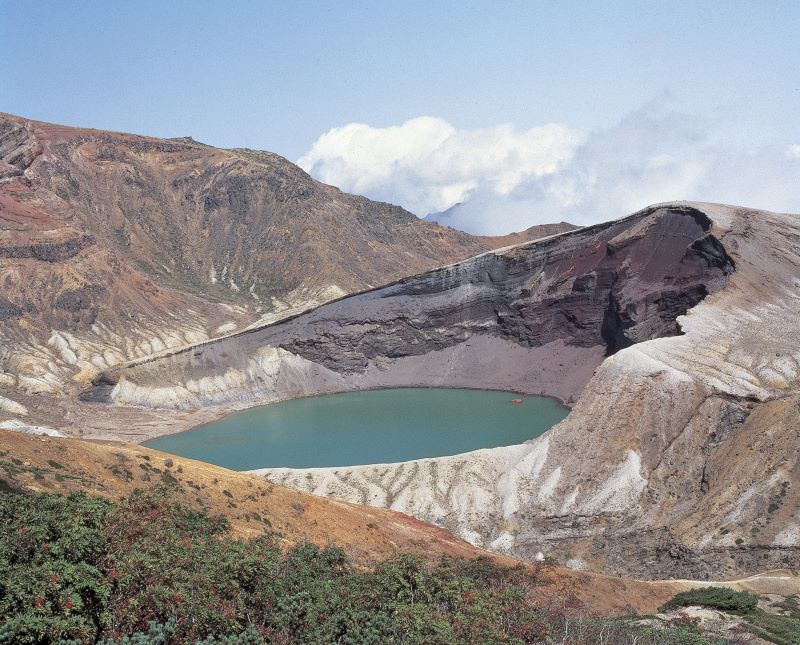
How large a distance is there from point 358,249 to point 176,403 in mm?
61186

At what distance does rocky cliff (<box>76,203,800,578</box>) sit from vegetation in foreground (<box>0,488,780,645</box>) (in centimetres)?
1675

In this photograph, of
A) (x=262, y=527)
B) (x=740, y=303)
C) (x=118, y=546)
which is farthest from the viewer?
(x=740, y=303)

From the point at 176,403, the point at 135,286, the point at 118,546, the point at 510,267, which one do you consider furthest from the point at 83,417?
the point at 118,546

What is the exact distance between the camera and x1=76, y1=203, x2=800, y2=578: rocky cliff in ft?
105

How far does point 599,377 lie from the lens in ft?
140

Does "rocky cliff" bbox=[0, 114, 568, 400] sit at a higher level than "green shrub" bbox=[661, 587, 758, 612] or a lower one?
higher

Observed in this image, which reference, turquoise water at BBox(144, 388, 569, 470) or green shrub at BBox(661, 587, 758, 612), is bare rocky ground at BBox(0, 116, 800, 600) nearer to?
turquoise water at BBox(144, 388, 569, 470)

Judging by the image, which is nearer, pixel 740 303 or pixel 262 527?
pixel 262 527

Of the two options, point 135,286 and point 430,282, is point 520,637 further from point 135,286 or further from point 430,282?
point 135,286

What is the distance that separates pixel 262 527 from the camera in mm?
25156

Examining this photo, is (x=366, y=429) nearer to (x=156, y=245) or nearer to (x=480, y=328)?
(x=480, y=328)

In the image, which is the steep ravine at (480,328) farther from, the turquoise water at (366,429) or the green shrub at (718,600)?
the green shrub at (718,600)

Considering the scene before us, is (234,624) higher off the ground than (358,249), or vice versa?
(358,249)

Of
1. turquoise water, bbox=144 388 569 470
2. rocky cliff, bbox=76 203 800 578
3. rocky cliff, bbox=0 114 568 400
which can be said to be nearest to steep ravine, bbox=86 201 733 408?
rocky cliff, bbox=76 203 800 578
